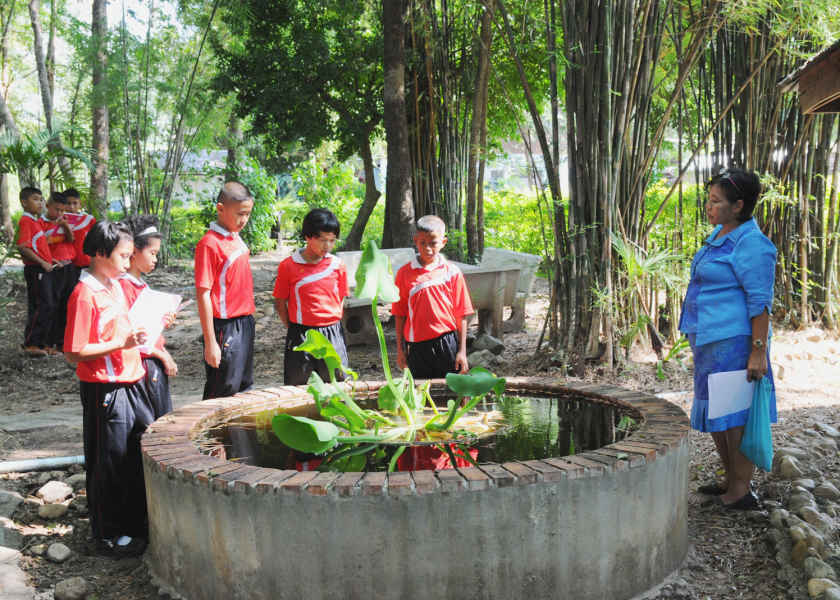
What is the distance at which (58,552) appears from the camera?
9.46 feet

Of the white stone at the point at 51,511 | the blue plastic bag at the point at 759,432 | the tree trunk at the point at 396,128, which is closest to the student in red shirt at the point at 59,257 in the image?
the tree trunk at the point at 396,128

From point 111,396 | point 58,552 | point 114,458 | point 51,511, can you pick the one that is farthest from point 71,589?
point 51,511

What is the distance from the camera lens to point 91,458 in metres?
2.96

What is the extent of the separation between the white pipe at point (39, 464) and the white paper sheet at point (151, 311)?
3.69 ft

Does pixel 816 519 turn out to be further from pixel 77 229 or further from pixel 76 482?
pixel 77 229

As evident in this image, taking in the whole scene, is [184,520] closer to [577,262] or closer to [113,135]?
[577,262]

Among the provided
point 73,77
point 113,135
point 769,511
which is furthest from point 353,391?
point 73,77

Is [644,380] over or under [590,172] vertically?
under

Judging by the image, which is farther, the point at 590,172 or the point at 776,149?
the point at 776,149

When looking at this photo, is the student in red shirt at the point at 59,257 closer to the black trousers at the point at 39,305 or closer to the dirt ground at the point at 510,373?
the black trousers at the point at 39,305

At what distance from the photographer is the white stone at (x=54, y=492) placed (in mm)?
3389

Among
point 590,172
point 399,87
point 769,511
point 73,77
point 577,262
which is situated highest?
point 73,77

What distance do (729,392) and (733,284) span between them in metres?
0.42

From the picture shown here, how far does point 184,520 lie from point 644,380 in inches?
135
